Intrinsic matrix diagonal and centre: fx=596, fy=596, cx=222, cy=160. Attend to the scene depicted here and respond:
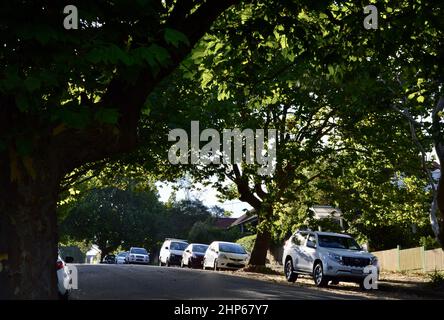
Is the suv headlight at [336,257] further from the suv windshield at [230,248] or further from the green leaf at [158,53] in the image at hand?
the green leaf at [158,53]

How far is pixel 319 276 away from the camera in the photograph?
828 inches

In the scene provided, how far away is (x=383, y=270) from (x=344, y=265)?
14.7 m

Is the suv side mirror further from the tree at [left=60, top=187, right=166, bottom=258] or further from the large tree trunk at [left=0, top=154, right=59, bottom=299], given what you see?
the tree at [left=60, top=187, right=166, bottom=258]

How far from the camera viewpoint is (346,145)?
1071 inches

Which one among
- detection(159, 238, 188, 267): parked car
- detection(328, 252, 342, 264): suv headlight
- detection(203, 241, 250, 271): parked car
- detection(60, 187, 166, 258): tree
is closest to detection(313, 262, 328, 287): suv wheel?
detection(328, 252, 342, 264): suv headlight

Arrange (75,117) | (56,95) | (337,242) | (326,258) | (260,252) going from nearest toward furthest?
(75,117)
(56,95)
(326,258)
(337,242)
(260,252)

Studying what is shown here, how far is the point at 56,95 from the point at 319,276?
53.7ft

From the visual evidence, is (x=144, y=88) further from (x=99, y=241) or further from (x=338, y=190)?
(x=99, y=241)

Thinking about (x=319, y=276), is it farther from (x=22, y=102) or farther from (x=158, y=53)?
(x=22, y=102)

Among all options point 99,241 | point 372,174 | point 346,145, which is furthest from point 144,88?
point 99,241

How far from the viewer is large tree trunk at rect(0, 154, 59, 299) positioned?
688 centimetres

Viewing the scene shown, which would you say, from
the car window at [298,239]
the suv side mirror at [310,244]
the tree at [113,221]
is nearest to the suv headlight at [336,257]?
the suv side mirror at [310,244]

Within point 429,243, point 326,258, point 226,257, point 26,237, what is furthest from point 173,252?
point 26,237
